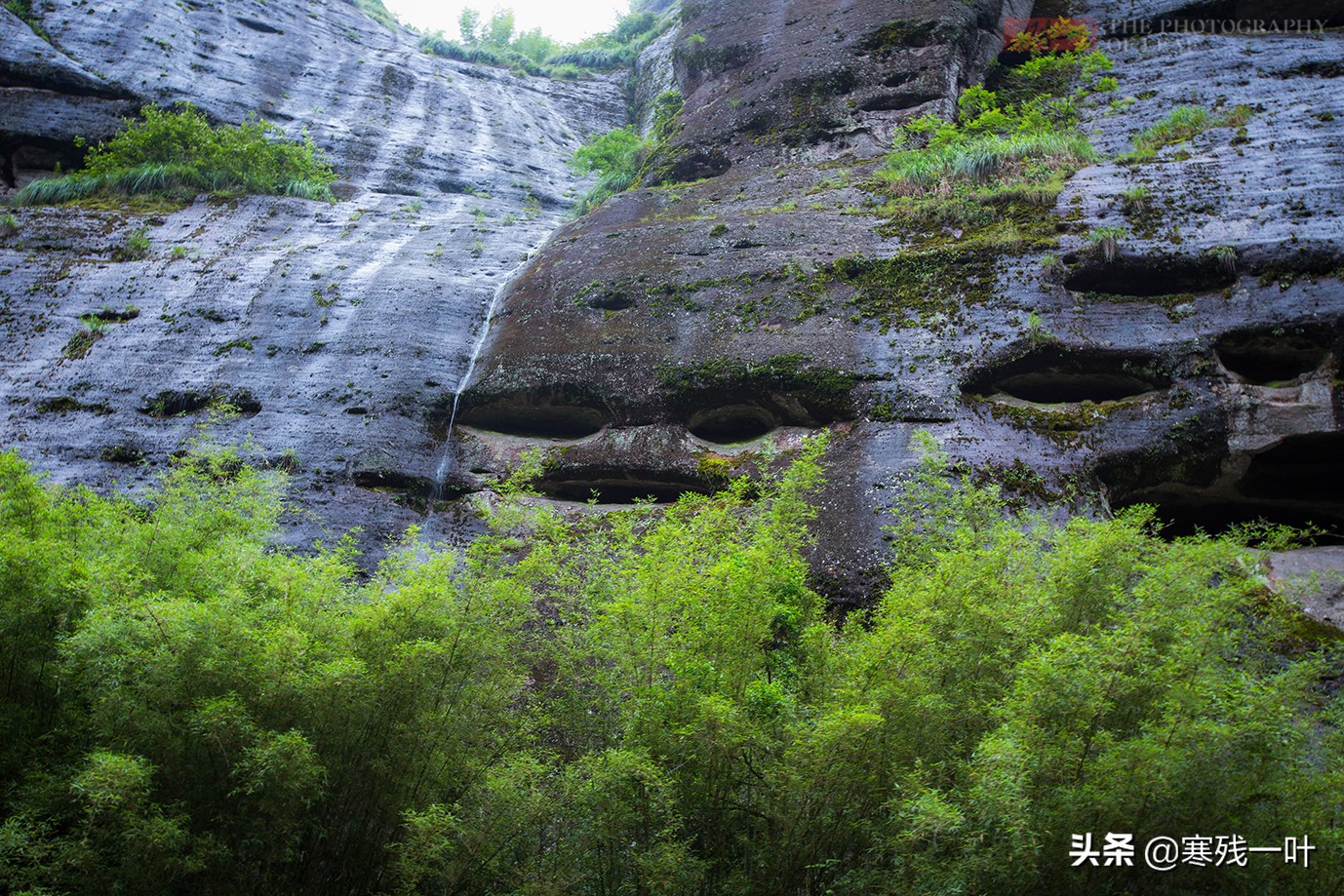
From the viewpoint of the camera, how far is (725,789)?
5.82 metres

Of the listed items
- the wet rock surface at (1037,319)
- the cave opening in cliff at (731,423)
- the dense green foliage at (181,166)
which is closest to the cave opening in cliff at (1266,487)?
the wet rock surface at (1037,319)

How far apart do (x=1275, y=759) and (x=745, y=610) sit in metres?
3.22

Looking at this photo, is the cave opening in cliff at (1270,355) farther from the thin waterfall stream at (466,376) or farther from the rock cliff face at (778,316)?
the thin waterfall stream at (466,376)

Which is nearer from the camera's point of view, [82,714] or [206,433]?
[82,714]

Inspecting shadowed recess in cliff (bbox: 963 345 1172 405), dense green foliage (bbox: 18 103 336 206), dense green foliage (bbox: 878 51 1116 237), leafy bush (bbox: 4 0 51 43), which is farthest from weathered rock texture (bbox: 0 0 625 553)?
shadowed recess in cliff (bbox: 963 345 1172 405)

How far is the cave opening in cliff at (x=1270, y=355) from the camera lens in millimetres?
9875

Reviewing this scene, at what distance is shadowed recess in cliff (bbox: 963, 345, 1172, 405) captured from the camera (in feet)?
33.6

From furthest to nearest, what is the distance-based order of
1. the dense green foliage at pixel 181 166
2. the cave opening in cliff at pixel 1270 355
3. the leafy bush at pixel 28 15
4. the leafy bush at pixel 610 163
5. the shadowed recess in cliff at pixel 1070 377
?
the leafy bush at pixel 28 15 < the leafy bush at pixel 610 163 < the dense green foliage at pixel 181 166 < the shadowed recess in cliff at pixel 1070 377 < the cave opening in cliff at pixel 1270 355

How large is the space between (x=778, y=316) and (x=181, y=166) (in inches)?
455

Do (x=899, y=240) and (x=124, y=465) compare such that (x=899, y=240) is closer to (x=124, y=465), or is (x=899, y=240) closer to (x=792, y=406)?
(x=792, y=406)

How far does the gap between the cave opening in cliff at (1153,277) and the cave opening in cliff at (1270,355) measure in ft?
2.69

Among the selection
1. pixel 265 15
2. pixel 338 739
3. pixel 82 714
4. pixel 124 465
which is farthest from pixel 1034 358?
pixel 265 15

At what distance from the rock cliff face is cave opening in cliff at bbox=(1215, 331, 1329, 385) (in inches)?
1.2

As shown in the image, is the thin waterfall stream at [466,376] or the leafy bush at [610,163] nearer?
the thin waterfall stream at [466,376]
